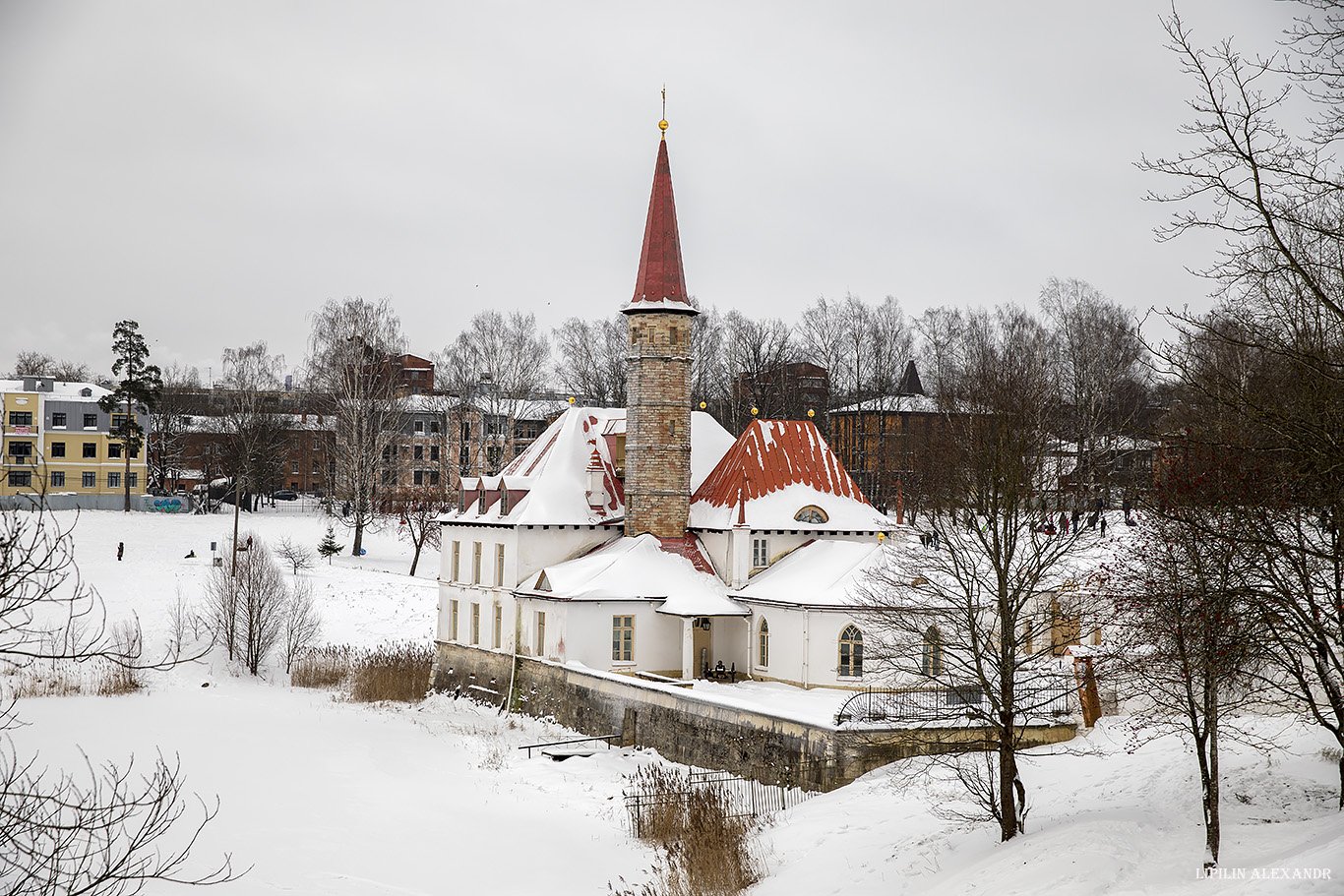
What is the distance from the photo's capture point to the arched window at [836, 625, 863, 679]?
83.6ft

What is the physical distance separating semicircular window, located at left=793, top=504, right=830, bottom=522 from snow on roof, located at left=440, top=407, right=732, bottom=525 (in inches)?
170

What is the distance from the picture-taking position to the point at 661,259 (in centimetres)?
3111

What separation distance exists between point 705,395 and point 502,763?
33.6 m

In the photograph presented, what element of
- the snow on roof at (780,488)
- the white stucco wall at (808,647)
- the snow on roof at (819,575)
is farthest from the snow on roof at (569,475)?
the white stucco wall at (808,647)

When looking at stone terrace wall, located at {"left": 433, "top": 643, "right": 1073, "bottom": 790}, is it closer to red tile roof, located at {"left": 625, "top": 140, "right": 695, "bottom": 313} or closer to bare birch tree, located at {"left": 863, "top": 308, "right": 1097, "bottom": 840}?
bare birch tree, located at {"left": 863, "top": 308, "right": 1097, "bottom": 840}

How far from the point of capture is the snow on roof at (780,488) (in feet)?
97.1

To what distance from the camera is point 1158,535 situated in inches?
469

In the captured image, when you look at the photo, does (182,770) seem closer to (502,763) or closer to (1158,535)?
(502,763)

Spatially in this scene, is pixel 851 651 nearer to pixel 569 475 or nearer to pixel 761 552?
pixel 761 552

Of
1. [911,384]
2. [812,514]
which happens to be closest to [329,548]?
[812,514]

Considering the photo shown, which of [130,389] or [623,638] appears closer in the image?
[623,638]

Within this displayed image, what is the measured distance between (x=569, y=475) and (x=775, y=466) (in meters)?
5.91

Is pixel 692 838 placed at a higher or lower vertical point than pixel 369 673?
higher

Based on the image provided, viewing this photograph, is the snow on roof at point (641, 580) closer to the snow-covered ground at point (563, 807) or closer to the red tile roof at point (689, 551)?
the red tile roof at point (689, 551)
